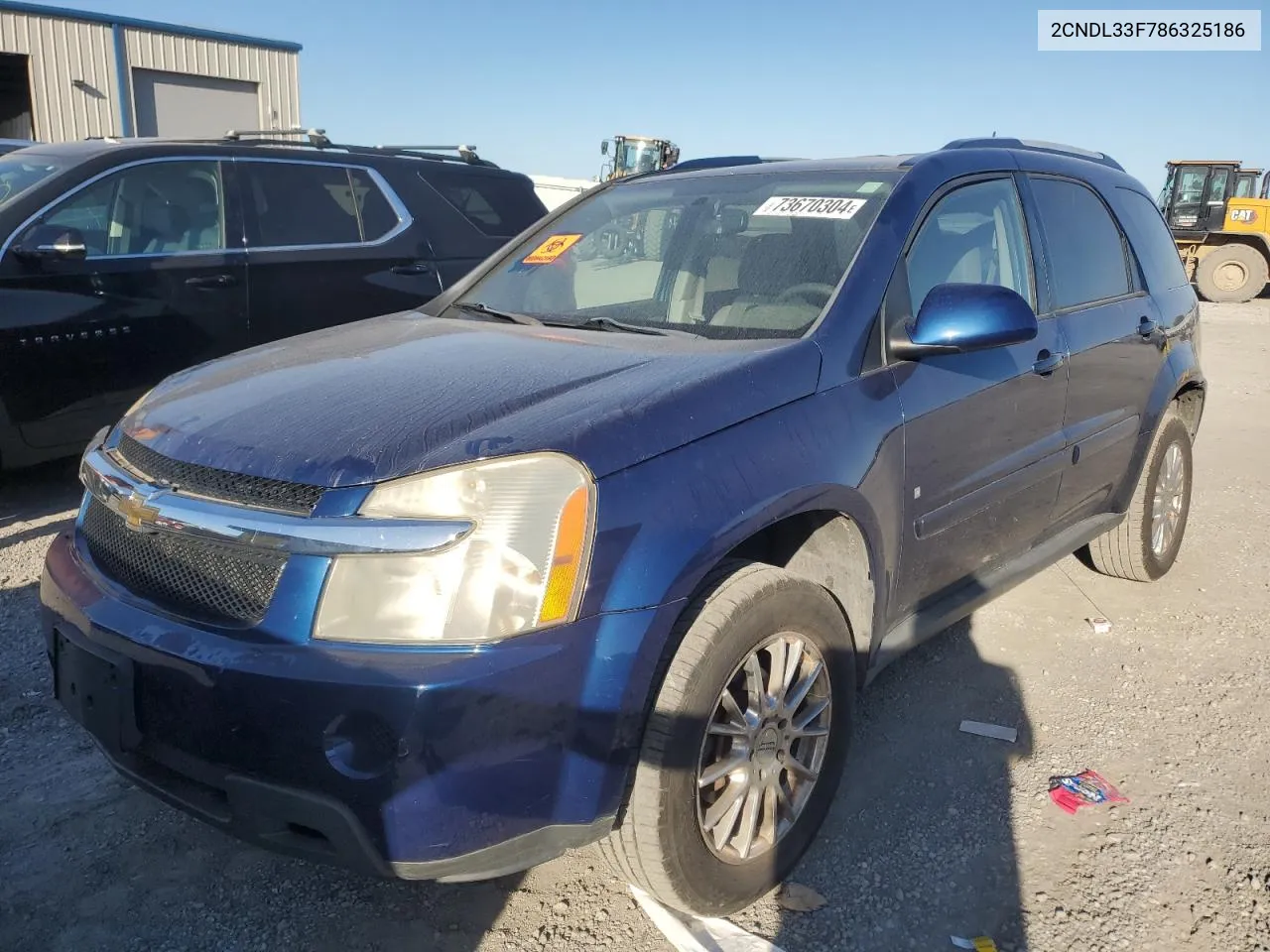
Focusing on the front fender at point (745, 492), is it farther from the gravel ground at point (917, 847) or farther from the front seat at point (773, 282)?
the gravel ground at point (917, 847)

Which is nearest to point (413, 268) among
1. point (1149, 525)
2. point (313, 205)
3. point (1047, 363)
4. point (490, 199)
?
point (313, 205)

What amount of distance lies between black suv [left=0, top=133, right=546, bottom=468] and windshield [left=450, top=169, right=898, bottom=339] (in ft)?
8.30

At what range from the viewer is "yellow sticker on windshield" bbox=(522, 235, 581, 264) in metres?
3.50

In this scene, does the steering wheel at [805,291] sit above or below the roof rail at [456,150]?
below

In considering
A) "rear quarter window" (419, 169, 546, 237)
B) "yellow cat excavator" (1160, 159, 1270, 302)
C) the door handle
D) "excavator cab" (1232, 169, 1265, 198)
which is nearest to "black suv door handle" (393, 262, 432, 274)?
"rear quarter window" (419, 169, 546, 237)

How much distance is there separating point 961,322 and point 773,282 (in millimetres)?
538

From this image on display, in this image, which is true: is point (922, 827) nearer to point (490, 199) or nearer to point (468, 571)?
point (468, 571)

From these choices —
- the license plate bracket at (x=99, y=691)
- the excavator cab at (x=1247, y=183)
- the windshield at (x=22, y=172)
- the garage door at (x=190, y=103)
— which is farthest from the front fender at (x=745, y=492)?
the excavator cab at (x=1247, y=183)

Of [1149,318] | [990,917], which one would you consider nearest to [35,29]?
[1149,318]

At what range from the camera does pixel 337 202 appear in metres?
6.00

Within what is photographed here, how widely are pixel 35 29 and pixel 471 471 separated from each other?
2041 cm

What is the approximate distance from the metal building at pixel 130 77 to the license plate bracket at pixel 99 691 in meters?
19.5

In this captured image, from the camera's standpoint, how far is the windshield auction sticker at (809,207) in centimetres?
297

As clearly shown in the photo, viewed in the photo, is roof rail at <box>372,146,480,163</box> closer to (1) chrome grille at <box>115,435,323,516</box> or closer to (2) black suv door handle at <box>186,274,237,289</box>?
(2) black suv door handle at <box>186,274,237,289</box>
